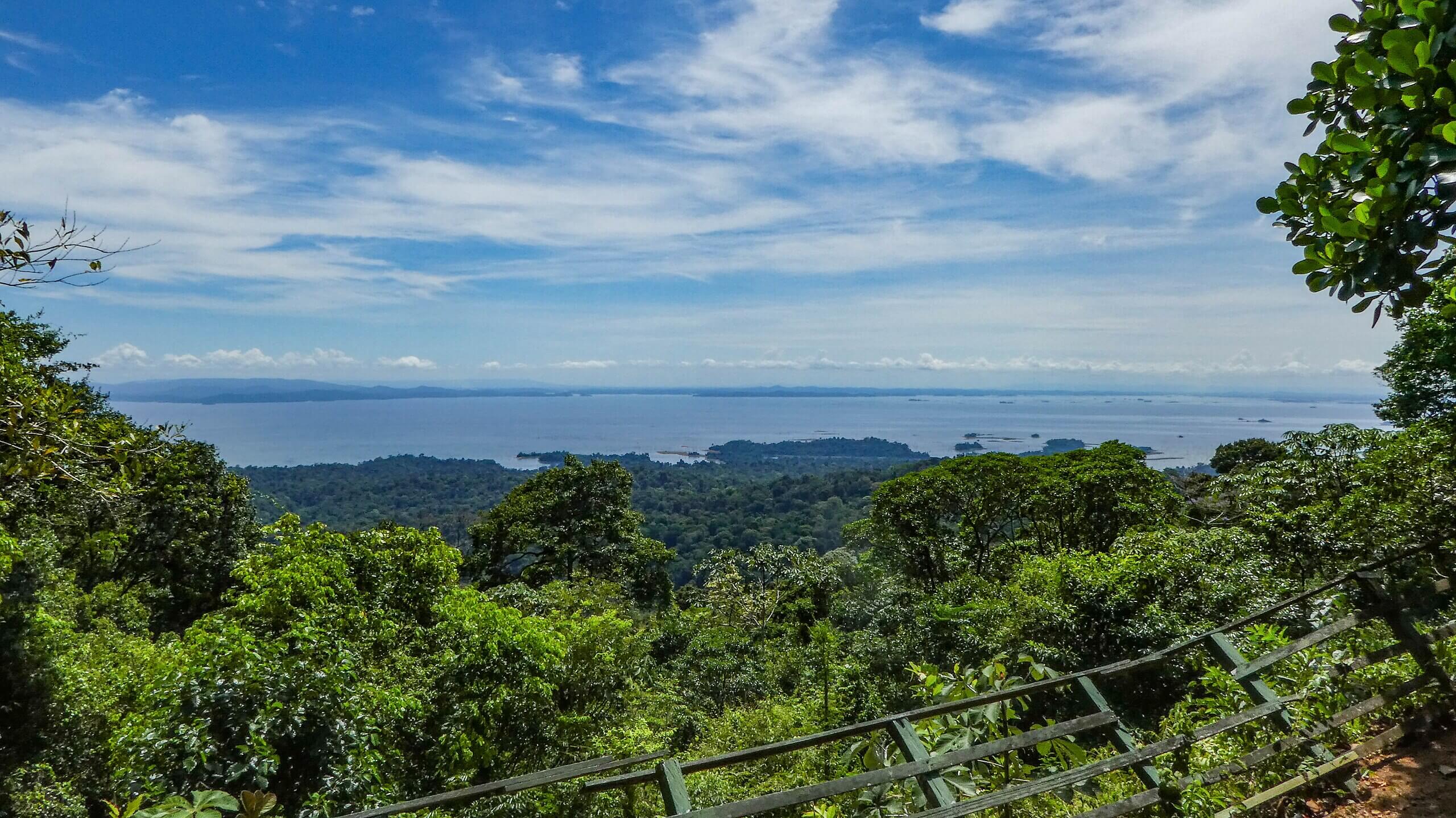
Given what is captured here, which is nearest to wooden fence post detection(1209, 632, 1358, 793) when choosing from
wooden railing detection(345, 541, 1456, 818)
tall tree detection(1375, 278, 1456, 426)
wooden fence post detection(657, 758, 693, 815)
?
wooden railing detection(345, 541, 1456, 818)

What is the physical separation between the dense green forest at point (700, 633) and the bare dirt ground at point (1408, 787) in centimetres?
15

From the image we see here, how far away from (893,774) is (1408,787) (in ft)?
6.34

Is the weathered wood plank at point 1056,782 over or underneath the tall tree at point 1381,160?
underneath

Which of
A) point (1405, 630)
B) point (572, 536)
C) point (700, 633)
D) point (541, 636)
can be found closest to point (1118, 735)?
point (1405, 630)

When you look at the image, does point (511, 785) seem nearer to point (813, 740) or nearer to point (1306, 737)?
point (813, 740)

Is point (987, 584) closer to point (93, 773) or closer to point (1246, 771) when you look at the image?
point (1246, 771)

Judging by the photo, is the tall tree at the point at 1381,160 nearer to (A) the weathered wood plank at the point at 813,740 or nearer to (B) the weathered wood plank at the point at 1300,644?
(B) the weathered wood plank at the point at 1300,644

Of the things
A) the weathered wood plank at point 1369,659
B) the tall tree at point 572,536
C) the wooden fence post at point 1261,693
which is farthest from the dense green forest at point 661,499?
the weathered wood plank at point 1369,659

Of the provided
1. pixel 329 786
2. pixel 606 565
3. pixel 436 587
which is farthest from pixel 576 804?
pixel 606 565

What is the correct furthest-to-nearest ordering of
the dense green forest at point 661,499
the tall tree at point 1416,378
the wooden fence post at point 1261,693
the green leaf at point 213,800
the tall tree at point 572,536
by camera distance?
the dense green forest at point 661,499
the tall tree at point 572,536
the tall tree at point 1416,378
the wooden fence post at point 1261,693
the green leaf at point 213,800

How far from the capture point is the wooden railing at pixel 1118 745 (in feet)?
6.57

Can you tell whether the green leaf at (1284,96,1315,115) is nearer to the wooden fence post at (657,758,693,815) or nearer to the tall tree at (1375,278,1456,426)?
the wooden fence post at (657,758,693,815)

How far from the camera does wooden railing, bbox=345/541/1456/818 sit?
2004 millimetres

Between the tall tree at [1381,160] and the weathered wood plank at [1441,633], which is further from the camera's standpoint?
the weathered wood plank at [1441,633]
